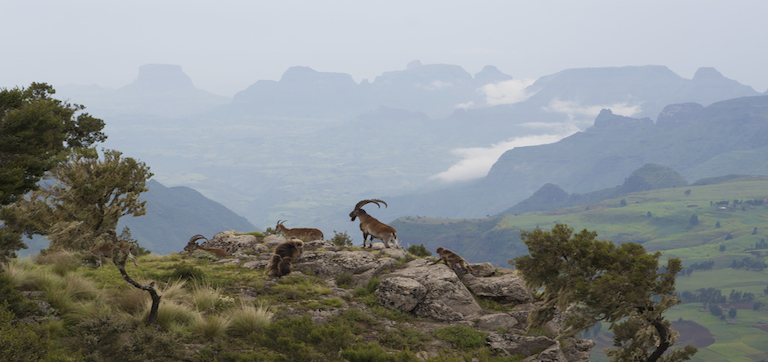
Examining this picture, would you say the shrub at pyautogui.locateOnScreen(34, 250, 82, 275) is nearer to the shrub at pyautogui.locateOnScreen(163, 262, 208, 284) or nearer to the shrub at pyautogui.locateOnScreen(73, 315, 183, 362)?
the shrub at pyautogui.locateOnScreen(163, 262, 208, 284)

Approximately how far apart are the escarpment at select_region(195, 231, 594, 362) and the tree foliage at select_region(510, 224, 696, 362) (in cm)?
118

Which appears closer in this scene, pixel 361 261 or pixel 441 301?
pixel 441 301

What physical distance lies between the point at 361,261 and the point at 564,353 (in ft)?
28.3

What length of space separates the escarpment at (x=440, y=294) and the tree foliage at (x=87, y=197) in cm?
607

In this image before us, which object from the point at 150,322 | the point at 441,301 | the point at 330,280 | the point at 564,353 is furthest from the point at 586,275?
the point at 150,322

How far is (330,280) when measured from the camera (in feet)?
60.4

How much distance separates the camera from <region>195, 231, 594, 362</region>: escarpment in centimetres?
1358

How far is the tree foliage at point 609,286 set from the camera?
1161 centimetres

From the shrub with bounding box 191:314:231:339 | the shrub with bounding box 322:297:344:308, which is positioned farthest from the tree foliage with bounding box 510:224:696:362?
the shrub with bounding box 191:314:231:339

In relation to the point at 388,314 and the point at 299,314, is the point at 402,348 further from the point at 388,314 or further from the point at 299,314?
the point at 299,314

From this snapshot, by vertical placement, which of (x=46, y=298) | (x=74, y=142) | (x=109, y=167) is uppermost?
(x=74, y=142)

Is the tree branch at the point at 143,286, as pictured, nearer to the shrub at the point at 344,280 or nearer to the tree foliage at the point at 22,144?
the tree foliage at the point at 22,144

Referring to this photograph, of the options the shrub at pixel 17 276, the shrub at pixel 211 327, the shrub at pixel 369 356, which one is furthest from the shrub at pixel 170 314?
the shrub at pixel 369 356

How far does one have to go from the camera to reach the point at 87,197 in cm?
1003
